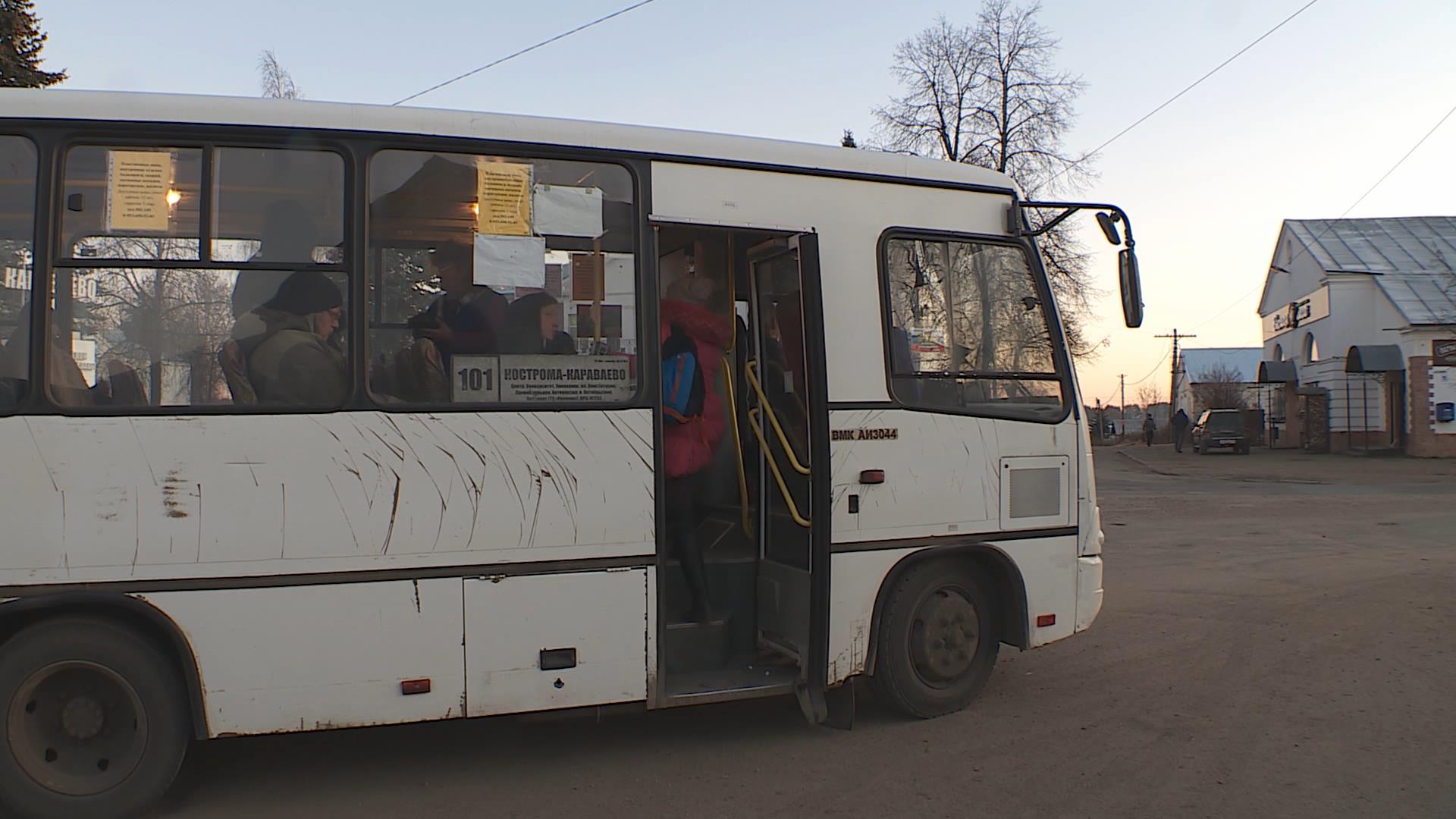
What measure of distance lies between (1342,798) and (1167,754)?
807 mm

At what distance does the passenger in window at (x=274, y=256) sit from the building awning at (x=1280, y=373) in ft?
155

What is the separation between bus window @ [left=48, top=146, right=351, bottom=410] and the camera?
4523mm

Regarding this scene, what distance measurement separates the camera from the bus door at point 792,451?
5594 mm

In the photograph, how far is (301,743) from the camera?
18.9 ft

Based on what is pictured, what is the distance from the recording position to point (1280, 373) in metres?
45.3

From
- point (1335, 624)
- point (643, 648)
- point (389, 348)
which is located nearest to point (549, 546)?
point (643, 648)

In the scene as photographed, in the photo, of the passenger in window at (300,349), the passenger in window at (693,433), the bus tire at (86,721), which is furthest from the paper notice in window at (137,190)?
the passenger in window at (693,433)

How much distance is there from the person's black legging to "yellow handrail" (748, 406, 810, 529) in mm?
509

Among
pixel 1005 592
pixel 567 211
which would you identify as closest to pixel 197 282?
pixel 567 211

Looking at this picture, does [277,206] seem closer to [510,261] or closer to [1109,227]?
[510,261]

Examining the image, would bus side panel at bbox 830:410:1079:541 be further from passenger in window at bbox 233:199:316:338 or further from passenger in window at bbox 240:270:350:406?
passenger in window at bbox 233:199:316:338

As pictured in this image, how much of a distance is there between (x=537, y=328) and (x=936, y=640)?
9.22 feet

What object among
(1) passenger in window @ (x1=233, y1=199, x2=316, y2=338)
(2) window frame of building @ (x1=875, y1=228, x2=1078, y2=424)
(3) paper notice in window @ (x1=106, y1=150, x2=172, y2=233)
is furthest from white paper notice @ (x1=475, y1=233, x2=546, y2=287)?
(2) window frame of building @ (x1=875, y1=228, x2=1078, y2=424)

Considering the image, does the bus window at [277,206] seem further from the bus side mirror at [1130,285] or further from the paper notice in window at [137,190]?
the bus side mirror at [1130,285]
